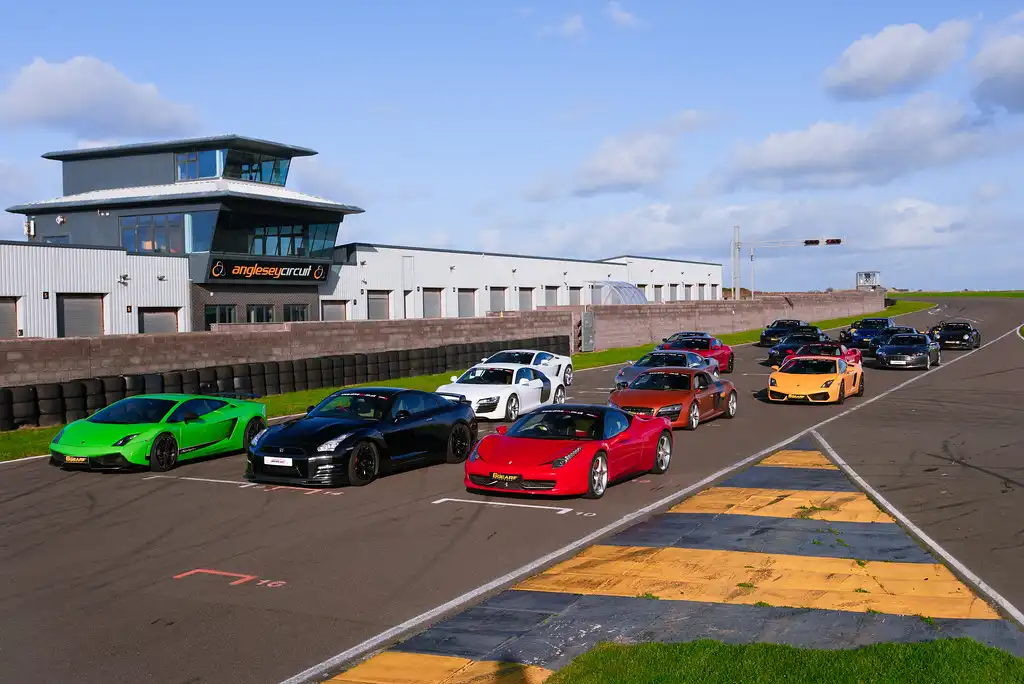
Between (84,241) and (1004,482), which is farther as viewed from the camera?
(84,241)

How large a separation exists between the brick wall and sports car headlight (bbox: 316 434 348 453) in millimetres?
15580

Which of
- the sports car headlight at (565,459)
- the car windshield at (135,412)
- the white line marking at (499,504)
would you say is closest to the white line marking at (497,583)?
the white line marking at (499,504)

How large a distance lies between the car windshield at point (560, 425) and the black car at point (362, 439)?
2.25 m

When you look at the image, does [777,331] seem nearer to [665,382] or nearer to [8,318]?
[665,382]

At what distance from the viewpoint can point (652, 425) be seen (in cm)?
1723

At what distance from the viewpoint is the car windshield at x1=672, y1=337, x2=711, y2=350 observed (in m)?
40.6

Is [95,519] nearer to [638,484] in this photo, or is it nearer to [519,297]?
[638,484]

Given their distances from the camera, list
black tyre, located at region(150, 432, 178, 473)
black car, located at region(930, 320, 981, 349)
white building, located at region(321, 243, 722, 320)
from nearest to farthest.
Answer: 1. black tyre, located at region(150, 432, 178, 473)
2. black car, located at region(930, 320, 981, 349)
3. white building, located at region(321, 243, 722, 320)

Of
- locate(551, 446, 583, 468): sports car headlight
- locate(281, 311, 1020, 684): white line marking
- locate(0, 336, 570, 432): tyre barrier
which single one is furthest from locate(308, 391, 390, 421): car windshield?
locate(0, 336, 570, 432): tyre barrier

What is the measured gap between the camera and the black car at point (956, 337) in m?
53.3

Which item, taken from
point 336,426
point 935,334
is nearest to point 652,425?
point 336,426

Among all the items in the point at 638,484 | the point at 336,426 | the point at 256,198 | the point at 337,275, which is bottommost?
the point at 638,484

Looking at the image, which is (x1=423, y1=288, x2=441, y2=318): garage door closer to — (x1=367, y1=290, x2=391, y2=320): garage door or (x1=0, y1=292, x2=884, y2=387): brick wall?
(x1=367, y1=290, x2=391, y2=320): garage door

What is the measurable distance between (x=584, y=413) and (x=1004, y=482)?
6638mm
